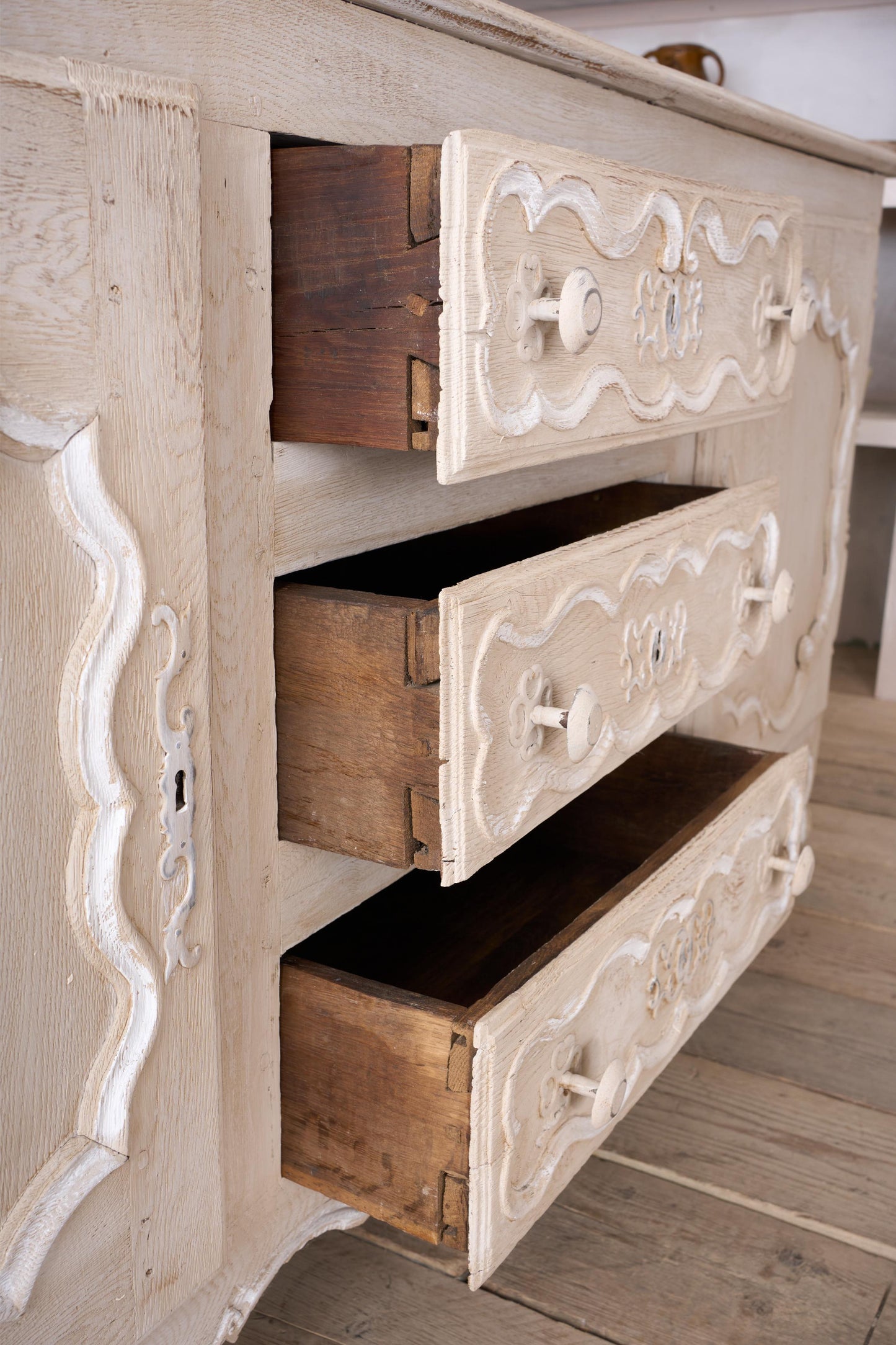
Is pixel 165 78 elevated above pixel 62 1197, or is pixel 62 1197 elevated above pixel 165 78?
pixel 165 78

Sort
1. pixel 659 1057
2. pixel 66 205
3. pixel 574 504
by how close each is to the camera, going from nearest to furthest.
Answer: pixel 66 205
pixel 659 1057
pixel 574 504

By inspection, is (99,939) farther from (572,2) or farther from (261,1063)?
(572,2)

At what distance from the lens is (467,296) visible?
1.74 ft

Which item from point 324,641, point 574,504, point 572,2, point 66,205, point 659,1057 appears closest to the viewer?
point 66,205

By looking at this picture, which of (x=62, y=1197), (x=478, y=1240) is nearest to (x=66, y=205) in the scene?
(x=62, y=1197)

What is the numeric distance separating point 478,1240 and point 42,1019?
274 millimetres

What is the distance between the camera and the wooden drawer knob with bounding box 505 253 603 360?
0.56 meters

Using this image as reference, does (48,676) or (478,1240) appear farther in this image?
(478,1240)

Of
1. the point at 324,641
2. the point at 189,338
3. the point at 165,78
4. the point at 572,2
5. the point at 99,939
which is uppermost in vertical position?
the point at 572,2

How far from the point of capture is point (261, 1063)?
68 cm

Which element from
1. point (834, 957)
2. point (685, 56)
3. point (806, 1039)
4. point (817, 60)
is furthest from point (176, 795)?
point (817, 60)

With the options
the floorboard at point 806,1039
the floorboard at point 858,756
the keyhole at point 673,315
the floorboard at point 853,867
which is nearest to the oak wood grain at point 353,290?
the keyhole at point 673,315

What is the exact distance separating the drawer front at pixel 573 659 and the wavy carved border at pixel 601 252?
0.24ft

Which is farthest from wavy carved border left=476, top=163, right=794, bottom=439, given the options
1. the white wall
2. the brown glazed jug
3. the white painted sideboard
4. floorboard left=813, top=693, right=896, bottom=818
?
the white wall
